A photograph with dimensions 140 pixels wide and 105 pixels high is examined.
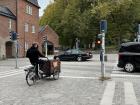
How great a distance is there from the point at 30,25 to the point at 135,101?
48.9 metres

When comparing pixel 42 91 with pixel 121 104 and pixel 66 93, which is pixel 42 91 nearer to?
pixel 66 93

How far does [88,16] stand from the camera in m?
77.5

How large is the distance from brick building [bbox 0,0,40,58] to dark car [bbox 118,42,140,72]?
84.9 ft

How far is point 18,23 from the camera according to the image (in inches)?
2149

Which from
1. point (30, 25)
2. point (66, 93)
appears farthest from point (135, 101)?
point (30, 25)

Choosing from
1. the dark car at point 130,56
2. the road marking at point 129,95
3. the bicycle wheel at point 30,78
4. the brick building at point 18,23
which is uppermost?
the brick building at point 18,23

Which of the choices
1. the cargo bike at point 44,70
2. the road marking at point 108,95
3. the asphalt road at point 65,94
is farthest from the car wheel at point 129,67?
the road marking at point 108,95

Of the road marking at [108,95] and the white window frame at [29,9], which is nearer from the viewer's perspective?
the road marking at [108,95]

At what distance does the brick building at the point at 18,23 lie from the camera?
50500 mm

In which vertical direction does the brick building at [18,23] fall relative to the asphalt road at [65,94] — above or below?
above

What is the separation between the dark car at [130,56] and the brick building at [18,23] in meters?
25.9

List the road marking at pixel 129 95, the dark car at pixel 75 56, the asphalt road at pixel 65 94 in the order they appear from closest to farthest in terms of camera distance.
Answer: the road marking at pixel 129 95 < the asphalt road at pixel 65 94 < the dark car at pixel 75 56

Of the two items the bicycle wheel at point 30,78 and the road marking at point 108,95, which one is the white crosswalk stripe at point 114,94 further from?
the bicycle wheel at point 30,78

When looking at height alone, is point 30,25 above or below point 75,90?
above
